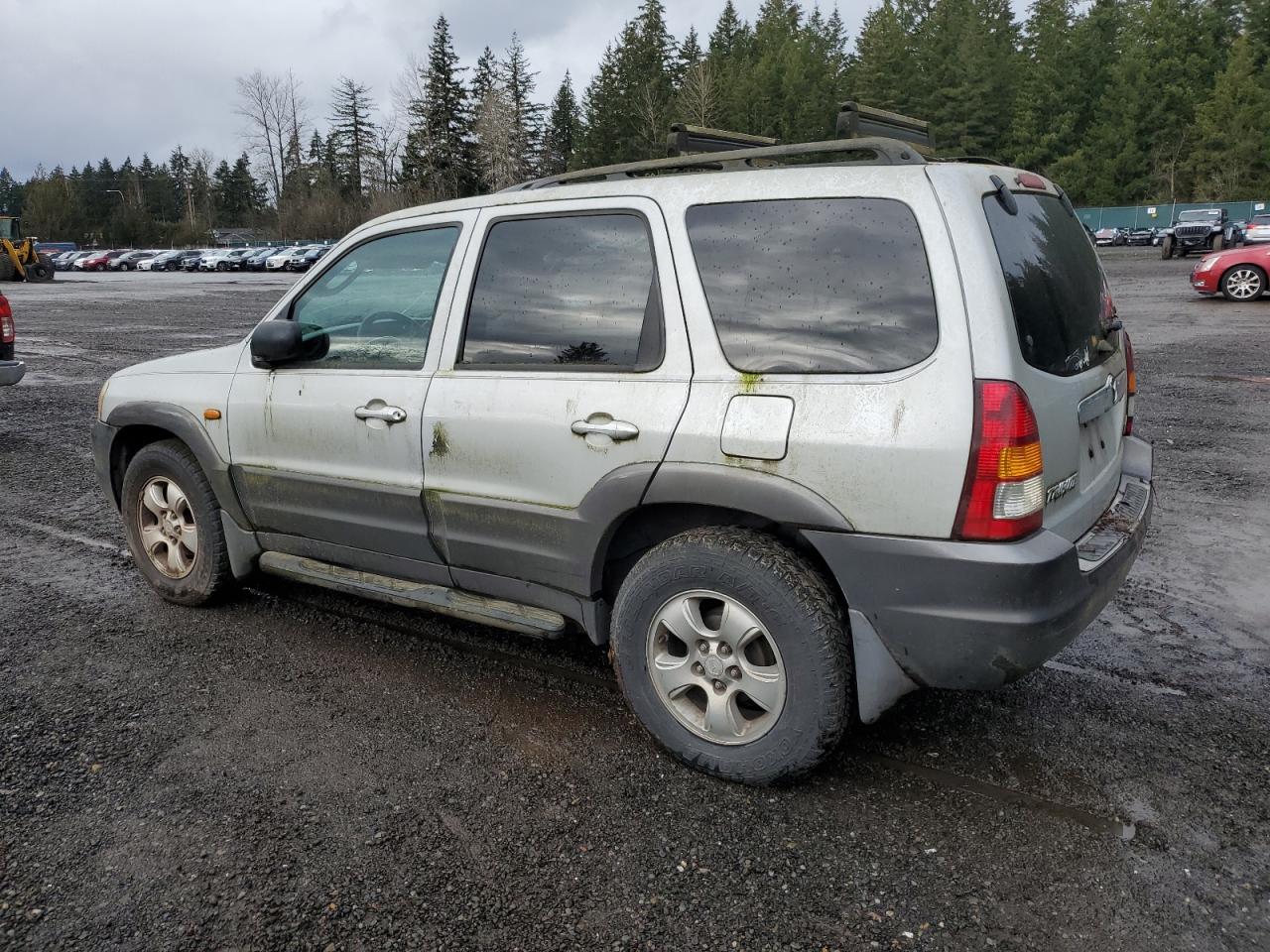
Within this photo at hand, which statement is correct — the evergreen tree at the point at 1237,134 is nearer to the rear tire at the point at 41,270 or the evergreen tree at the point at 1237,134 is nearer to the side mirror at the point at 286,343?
the rear tire at the point at 41,270

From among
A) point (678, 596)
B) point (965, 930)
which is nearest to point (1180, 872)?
point (965, 930)

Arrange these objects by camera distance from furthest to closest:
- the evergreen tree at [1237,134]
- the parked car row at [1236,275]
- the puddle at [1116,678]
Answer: the evergreen tree at [1237,134]
the parked car row at [1236,275]
the puddle at [1116,678]

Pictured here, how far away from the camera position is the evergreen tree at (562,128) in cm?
9606

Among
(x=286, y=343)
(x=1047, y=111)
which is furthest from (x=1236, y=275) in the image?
(x=1047, y=111)

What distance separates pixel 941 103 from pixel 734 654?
9298 centimetres

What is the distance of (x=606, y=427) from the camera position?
324cm

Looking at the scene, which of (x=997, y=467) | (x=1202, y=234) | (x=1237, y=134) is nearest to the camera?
(x=997, y=467)

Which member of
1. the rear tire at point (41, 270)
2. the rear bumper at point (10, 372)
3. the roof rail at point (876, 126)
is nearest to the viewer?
the roof rail at point (876, 126)

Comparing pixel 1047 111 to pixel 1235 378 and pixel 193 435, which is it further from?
pixel 193 435

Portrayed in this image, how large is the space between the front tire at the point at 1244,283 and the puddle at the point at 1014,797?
1996cm

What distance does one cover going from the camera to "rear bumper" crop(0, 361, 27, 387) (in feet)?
30.1

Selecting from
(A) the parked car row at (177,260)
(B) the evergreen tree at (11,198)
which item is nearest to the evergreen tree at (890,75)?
(A) the parked car row at (177,260)

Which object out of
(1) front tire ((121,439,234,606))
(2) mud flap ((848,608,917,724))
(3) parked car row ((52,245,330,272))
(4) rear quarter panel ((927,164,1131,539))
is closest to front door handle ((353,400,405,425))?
(1) front tire ((121,439,234,606))

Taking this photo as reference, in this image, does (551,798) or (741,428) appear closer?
(741,428)
